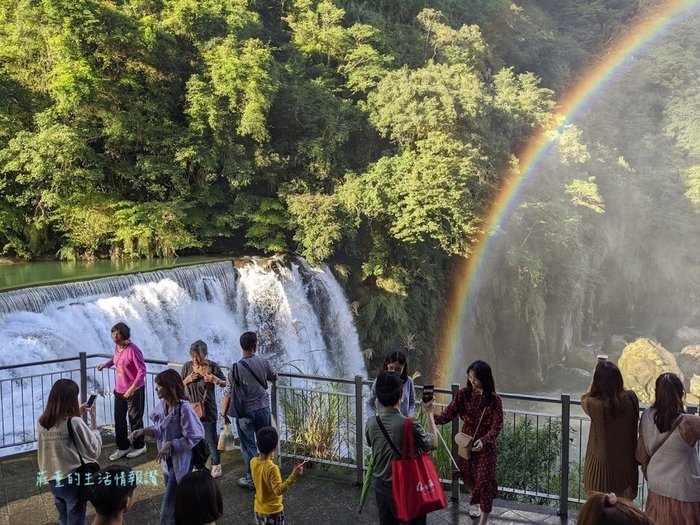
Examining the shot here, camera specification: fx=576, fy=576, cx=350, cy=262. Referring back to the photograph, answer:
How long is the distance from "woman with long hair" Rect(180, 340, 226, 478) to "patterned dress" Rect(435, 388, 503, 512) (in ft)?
7.20

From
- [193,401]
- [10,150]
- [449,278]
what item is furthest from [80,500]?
[449,278]

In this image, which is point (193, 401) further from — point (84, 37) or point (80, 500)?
point (84, 37)

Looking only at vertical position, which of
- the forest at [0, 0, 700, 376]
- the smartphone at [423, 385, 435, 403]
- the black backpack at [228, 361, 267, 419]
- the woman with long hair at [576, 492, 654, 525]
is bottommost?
the black backpack at [228, 361, 267, 419]

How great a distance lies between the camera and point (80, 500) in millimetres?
4273

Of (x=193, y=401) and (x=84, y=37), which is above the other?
(x=84, y=37)

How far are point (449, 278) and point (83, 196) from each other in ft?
50.0

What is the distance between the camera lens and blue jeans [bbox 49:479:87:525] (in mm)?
4180

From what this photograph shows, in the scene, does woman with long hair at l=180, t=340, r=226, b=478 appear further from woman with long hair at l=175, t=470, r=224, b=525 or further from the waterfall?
the waterfall

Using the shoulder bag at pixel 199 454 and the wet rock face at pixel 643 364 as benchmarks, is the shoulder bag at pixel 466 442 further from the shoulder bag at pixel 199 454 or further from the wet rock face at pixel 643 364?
the wet rock face at pixel 643 364

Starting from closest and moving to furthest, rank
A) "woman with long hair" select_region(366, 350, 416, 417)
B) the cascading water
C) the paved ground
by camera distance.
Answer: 1. "woman with long hair" select_region(366, 350, 416, 417)
2. the paved ground
3. the cascading water

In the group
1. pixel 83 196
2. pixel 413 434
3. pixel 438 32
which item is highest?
pixel 438 32

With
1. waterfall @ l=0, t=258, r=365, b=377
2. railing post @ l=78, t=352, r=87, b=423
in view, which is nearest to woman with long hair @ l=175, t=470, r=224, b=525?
railing post @ l=78, t=352, r=87, b=423

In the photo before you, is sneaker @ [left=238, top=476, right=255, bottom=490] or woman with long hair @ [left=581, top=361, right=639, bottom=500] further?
sneaker @ [left=238, top=476, right=255, bottom=490]

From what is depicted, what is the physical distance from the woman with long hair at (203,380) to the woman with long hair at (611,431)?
3.22m
